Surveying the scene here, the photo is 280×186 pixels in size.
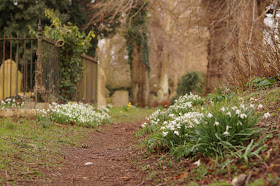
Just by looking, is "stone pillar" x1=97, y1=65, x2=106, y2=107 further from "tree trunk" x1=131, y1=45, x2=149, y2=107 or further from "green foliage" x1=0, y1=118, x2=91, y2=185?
"green foliage" x1=0, y1=118, x2=91, y2=185

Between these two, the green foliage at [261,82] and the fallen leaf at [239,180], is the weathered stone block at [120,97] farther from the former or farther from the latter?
the fallen leaf at [239,180]

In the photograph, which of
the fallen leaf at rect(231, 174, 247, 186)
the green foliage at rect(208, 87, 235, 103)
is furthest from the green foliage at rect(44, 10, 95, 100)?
the fallen leaf at rect(231, 174, 247, 186)

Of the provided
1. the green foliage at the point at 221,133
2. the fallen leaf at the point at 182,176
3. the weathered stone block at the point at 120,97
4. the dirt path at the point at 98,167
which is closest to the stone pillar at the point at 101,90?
the weathered stone block at the point at 120,97

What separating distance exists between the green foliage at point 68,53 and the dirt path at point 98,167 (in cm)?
415

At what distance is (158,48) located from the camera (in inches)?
1004

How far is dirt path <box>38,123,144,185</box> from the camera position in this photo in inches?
146

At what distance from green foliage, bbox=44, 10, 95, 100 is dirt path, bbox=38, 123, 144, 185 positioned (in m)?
4.15

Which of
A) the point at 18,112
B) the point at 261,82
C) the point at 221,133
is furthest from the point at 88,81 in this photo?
the point at 221,133

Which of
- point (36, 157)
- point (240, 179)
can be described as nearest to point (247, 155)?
point (240, 179)

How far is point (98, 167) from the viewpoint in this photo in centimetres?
441

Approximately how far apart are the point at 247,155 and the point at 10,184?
2.64 meters

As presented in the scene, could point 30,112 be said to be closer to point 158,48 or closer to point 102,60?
point 158,48

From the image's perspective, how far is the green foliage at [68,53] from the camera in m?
10.0

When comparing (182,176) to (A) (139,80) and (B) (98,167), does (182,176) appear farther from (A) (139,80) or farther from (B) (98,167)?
(A) (139,80)
